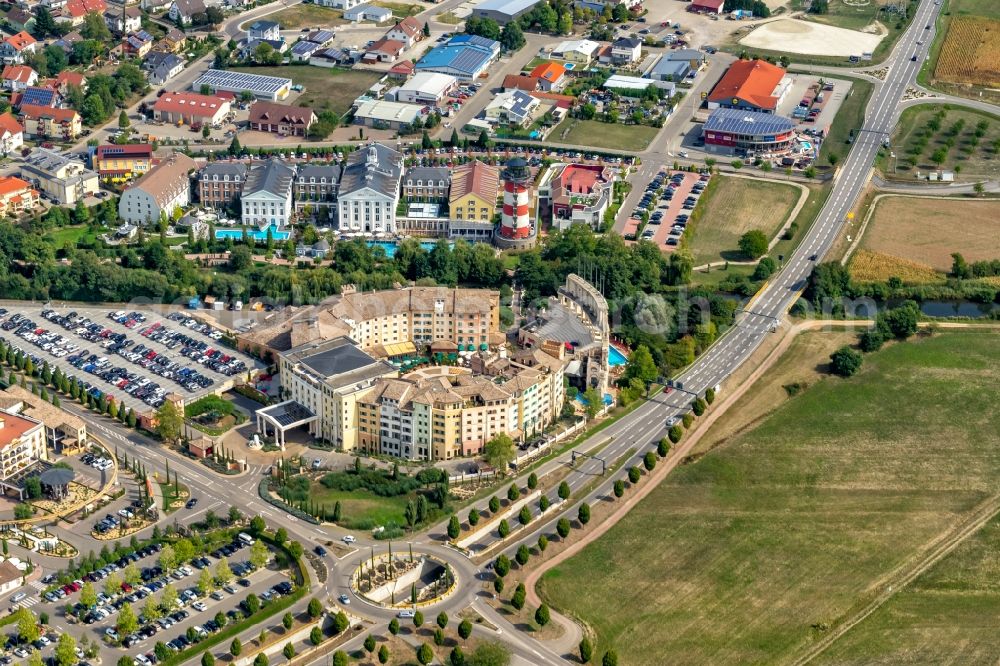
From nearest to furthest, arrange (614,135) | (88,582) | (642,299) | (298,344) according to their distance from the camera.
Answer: (88,582)
(298,344)
(642,299)
(614,135)

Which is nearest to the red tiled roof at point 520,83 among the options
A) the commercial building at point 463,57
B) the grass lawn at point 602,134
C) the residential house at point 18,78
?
the commercial building at point 463,57

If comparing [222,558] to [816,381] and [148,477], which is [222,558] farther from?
[816,381]

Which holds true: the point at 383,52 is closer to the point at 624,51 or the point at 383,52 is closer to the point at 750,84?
the point at 624,51

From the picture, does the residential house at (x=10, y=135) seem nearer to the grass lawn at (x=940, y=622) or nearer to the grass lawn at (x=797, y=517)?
the grass lawn at (x=797, y=517)

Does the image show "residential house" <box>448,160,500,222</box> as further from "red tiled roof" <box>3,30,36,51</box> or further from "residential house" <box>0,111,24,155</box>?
"red tiled roof" <box>3,30,36,51</box>

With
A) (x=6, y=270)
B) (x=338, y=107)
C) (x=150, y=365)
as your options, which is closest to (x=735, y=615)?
(x=150, y=365)
